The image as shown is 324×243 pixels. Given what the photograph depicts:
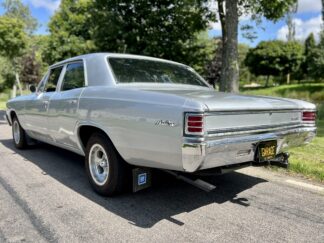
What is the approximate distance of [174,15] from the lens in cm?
1256

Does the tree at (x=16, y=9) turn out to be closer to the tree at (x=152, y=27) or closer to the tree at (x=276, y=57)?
the tree at (x=276, y=57)

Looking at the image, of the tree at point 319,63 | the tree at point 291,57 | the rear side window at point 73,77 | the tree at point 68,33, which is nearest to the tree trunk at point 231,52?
the rear side window at point 73,77

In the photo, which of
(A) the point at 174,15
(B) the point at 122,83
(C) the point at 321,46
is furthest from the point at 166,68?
(C) the point at 321,46

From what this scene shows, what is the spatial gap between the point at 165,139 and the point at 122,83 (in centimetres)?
134

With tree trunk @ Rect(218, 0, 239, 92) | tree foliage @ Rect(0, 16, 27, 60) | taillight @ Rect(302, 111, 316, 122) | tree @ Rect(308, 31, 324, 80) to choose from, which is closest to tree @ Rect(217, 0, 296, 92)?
tree trunk @ Rect(218, 0, 239, 92)

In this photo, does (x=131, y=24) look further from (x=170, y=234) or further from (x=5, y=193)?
(x=170, y=234)

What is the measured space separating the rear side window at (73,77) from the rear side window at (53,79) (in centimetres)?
37

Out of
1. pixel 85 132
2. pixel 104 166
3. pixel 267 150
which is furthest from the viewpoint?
pixel 85 132

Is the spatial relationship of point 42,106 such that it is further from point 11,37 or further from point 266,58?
point 266,58

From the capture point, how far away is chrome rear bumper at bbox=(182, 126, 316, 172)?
3.26 m

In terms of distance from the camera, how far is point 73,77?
5.28m

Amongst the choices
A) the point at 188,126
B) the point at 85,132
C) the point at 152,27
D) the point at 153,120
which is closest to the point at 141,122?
the point at 153,120

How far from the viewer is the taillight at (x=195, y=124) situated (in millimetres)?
3254

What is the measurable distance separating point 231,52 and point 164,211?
20.5 ft
